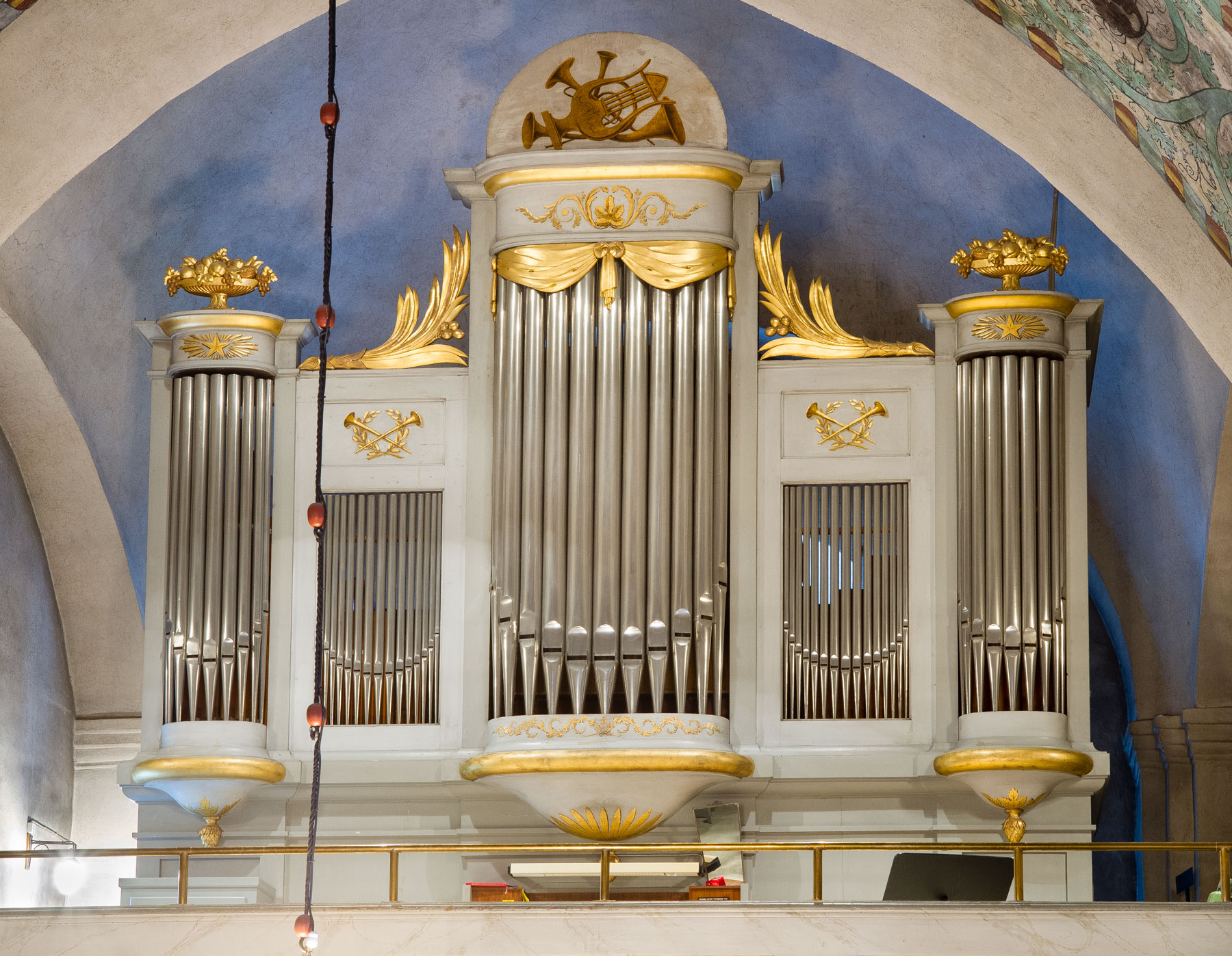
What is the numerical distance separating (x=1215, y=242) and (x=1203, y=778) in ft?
15.5

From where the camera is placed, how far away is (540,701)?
35.6 feet

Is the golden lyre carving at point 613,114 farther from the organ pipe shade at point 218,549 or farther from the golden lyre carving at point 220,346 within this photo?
the organ pipe shade at point 218,549

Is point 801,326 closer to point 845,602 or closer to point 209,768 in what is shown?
point 845,602

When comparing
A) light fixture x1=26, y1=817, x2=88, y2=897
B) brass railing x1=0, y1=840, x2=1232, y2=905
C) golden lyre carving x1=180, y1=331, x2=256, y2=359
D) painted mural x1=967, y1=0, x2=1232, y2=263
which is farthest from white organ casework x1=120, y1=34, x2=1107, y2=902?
light fixture x1=26, y1=817, x2=88, y2=897

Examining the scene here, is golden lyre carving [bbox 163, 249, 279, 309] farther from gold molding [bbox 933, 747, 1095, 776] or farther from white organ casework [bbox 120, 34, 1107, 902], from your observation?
gold molding [bbox 933, 747, 1095, 776]

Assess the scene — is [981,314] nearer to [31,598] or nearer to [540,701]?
[540,701]

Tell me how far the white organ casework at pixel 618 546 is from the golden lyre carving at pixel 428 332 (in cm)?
2

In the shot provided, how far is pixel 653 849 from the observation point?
32.6 feet

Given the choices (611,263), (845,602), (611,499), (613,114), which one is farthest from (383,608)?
(613,114)

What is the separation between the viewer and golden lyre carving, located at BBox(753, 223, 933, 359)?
11.0 metres

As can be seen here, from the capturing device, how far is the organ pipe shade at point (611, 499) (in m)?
10.6

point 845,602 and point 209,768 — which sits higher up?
point 845,602

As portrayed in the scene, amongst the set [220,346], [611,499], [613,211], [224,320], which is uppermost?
[613,211]

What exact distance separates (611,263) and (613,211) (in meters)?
0.28
